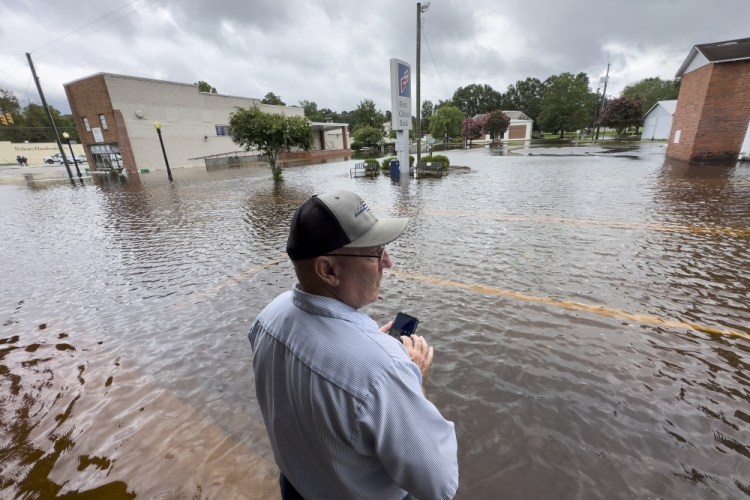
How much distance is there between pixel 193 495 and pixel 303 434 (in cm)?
192

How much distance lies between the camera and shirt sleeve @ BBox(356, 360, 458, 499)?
3.26 ft

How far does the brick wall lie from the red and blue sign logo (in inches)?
622

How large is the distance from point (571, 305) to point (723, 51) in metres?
23.5

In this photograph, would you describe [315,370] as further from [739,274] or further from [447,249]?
[739,274]

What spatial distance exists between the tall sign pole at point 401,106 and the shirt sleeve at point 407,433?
668 inches

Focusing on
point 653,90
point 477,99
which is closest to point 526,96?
point 477,99

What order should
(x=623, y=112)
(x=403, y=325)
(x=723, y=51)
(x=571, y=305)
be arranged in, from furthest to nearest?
(x=623, y=112), (x=723, y=51), (x=571, y=305), (x=403, y=325)

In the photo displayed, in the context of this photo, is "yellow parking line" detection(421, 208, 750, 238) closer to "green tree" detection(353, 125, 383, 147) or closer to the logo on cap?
the logo on cap

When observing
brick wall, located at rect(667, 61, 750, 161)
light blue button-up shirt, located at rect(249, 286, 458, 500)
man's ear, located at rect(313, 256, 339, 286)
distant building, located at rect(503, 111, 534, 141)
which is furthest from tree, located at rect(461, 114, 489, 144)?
light blue button-up shirt, located at rect(249, 286, 458, 500)

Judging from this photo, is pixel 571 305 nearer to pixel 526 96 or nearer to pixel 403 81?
pixel 403 81

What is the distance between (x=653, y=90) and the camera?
75.0 m

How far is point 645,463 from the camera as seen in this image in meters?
2.51

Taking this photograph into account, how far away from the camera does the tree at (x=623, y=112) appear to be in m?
47.7

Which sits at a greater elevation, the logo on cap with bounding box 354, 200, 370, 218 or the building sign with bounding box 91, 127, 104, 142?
the building sign with bounding box 91, 127, 104, 142
